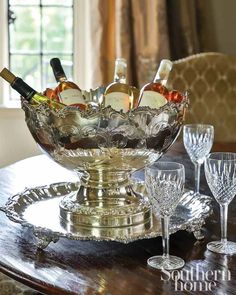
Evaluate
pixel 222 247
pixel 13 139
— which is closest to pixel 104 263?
pixel 222 247

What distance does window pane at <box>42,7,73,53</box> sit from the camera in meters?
3.08

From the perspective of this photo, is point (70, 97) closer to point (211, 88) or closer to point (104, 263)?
point (104, 263)

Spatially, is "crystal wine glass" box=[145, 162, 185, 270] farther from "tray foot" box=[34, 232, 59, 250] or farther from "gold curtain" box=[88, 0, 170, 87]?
"gold curtain" box=[88, 0, 170, 87]

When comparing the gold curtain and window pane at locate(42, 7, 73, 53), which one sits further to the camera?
window pane at locate(42, 7, 73, 53)

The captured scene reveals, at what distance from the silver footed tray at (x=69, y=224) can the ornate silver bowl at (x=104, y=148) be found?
20mm

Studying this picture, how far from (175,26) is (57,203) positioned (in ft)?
5.57

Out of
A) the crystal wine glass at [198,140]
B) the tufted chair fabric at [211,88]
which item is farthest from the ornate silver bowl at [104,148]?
the tufted chair fabric at [211,88]

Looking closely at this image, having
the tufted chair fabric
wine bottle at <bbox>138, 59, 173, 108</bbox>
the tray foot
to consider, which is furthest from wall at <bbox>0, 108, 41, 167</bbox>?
the tray foot

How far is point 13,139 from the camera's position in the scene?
2953 mm

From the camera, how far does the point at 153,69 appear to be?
2812mm

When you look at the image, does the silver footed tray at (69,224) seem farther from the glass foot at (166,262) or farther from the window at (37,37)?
the window at (37,37)

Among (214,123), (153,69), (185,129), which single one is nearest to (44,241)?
(185,129)

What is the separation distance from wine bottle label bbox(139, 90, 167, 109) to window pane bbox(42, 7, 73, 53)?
6.18 feet

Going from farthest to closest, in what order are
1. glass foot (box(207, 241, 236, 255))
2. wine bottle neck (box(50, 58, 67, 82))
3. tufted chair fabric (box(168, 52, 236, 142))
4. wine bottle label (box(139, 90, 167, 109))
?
tufted chair fabric (box(168, 52, 236, 142))
wine bottle neck (box(50, 58, 67, 82))
wine bottle label (box(139, 90, 167, 109))
glass foot (box(207, 241, 236, 255))
